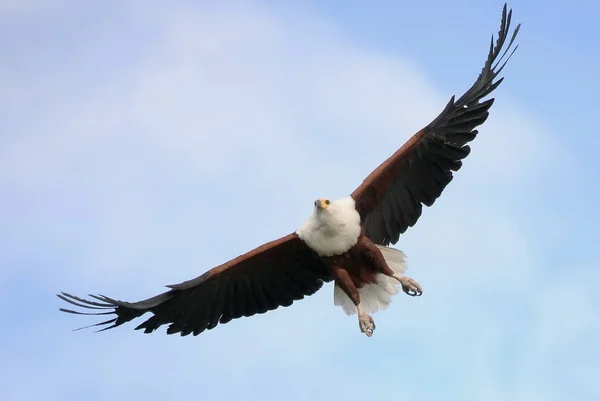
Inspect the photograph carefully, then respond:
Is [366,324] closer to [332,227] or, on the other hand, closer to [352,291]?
[352,291]

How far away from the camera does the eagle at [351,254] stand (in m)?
15.9

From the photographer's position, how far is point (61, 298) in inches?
592

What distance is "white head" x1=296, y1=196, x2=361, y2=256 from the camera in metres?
15.7

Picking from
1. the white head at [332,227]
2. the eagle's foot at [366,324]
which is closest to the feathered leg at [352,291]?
the eagle's foot at [366,324]

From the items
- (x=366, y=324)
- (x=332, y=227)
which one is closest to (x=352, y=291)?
(x=366, y=324)

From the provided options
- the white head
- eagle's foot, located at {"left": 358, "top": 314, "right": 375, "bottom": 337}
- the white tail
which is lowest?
eagle's foot, located at {"left": 358, "top": 314, "right": 375, "bottom": 337}

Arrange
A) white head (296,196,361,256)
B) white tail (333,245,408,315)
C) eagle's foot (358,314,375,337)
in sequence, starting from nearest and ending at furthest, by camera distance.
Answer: white head (296,196,361,256) < eagle's foot (358,314,375,337) < white tail (333,245,408,315)

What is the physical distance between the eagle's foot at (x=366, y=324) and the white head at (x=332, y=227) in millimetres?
721

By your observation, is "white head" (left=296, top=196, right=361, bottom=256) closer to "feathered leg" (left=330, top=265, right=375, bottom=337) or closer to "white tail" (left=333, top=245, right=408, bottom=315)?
"feathered leg" (left=330, top=265, right=375, bottom=337)

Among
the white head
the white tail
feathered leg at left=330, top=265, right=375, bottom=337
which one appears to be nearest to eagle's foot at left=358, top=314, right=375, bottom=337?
feathered leg at left=330, top=265, right=375, bottom=337

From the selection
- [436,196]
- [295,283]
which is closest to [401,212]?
[436,196]

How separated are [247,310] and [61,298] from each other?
2.49 metres

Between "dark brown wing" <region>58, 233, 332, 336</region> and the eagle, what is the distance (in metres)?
0.01

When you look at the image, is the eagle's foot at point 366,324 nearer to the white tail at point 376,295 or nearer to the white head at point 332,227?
the white tail at point 376,295
